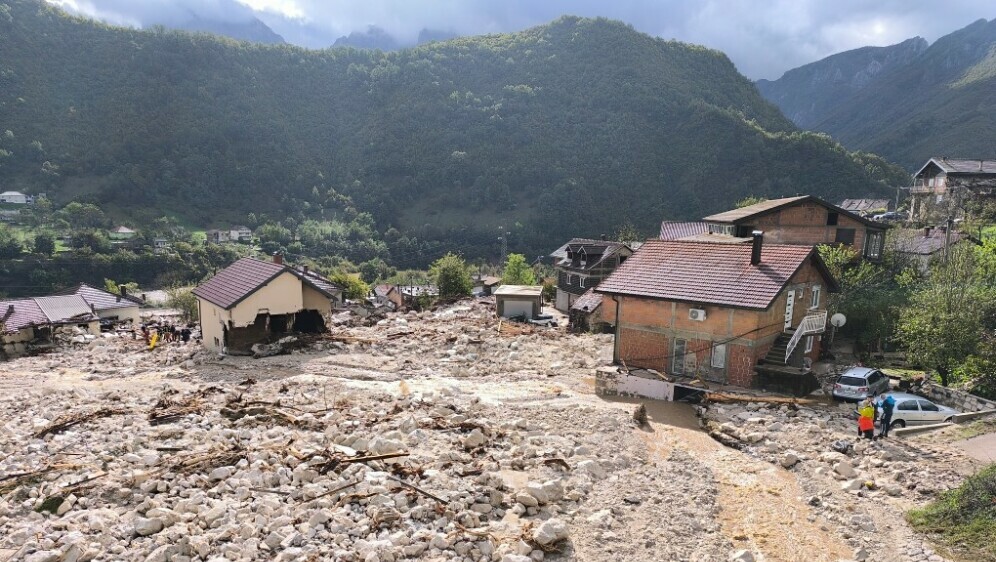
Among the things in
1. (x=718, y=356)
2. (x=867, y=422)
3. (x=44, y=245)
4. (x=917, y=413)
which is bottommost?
(x=917, y=413)

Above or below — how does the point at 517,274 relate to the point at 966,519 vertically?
above

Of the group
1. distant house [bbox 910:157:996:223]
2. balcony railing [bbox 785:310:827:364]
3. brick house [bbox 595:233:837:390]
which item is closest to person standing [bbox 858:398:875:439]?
brick house [bbox 595:233:837:390]

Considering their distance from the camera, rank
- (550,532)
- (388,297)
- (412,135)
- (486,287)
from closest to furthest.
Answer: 1. (550,532)
2. (388,297)
3. (486,287)
4. (412,135)

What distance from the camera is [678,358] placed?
72.8ft

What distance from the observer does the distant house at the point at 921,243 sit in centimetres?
3675

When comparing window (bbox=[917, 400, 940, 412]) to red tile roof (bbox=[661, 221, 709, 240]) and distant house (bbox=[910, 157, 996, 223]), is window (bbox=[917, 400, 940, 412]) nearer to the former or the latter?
red tile roof (bbox=[661, 221, 709, 240])

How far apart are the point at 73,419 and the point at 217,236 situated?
9424 cm

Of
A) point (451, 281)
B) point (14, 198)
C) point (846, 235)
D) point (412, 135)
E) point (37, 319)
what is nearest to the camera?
point (37, 319)

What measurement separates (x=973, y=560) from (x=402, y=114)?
145753mm

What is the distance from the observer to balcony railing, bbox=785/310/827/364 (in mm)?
20906

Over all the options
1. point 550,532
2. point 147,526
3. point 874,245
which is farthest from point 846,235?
point 147,526

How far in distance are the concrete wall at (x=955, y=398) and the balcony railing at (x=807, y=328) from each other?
4.21 meters

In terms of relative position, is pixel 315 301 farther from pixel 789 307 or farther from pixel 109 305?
pixel 109 305

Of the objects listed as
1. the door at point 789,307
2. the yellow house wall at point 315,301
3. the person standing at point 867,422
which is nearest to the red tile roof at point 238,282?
the yellow house wall at point 315,301
